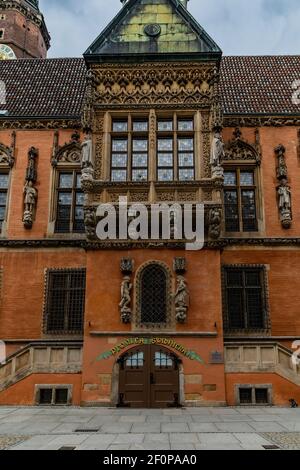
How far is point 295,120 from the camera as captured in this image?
18.5 m

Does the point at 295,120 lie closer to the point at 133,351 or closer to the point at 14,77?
the point at 133,351

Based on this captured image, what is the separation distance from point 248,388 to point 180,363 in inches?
93.7

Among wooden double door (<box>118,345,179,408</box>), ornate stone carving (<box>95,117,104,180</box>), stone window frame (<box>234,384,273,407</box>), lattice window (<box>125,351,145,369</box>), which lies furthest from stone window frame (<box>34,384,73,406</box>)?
ornate stone carving (<box>95,117,104,180</box>)

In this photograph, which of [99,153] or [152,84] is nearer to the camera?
[99,153]

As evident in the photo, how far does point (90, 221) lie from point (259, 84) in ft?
37.1

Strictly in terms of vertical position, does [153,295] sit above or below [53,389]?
above

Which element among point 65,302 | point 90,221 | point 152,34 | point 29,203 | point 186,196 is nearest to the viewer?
point 90,221

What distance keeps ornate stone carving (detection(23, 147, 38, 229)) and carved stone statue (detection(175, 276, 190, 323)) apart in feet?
22.6

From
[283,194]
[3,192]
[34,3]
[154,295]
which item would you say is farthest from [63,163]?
[34,3]

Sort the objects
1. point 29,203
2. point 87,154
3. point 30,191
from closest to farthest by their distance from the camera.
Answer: point 87,154 → point 29,203 → point 30,191

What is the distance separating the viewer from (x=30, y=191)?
58.4ft

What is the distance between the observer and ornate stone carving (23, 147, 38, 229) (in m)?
17.6

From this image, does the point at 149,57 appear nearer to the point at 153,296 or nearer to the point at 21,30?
the point at 153,296

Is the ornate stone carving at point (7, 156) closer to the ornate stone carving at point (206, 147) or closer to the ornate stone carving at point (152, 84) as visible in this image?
the ornate stone carving at point (152, 84)
